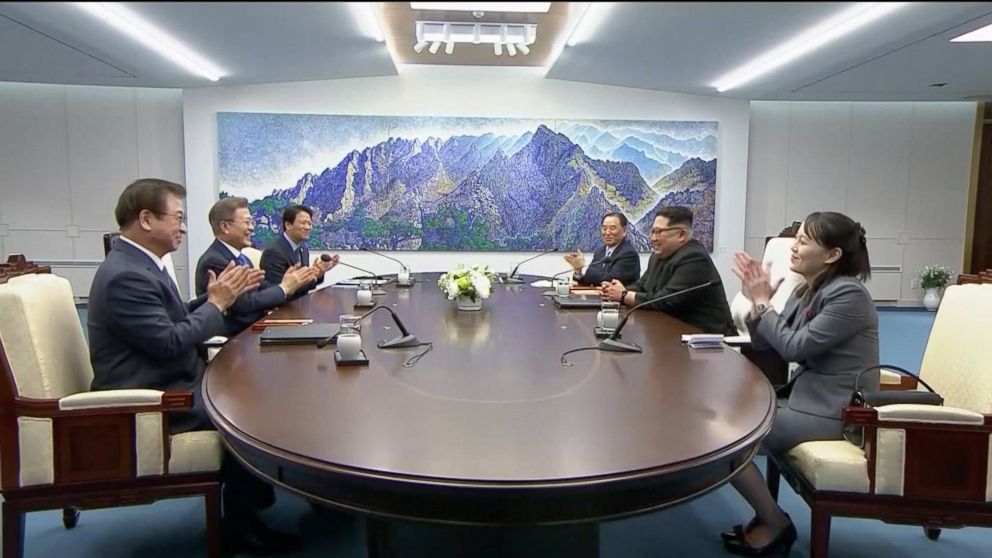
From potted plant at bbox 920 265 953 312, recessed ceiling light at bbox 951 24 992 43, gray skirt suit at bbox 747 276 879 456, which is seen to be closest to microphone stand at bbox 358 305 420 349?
gray skirt suit at bbox 747 276 879 456

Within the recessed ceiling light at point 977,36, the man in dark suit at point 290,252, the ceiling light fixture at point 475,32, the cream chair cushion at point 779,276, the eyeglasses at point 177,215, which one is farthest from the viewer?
the ceiling light fixture at point 475,32

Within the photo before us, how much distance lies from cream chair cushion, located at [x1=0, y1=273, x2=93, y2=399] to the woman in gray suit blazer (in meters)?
2.16

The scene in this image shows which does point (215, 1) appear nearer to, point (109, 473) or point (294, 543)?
point (109, 473)

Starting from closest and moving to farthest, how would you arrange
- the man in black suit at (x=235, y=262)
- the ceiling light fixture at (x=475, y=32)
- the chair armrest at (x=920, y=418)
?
1. the chair armrest at (x=920, y=418)
2. the man in black suit at (x=235, y=262)
3. the ceiling light fixture at (x=475, y=32)

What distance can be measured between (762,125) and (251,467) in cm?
712

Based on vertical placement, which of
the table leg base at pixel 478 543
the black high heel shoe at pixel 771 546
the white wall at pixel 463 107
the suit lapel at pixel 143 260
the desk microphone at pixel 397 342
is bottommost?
the black high heel shoe at pixel 771 546

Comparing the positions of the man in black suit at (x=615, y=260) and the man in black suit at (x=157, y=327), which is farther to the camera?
the man in black suit at (x=615, y=260)

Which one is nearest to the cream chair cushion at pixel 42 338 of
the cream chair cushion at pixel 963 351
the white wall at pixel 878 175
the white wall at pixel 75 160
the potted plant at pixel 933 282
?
the cream chair cushion at pixel 963 351

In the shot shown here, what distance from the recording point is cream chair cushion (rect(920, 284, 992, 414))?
1.90m

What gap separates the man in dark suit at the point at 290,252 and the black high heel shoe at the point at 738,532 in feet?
7.69

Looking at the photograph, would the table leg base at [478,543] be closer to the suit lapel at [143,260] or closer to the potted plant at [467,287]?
the suit lapel at [143,260]

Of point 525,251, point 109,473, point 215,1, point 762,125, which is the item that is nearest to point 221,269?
point 109,473

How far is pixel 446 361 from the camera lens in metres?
1.84

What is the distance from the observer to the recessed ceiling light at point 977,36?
4.21 m
